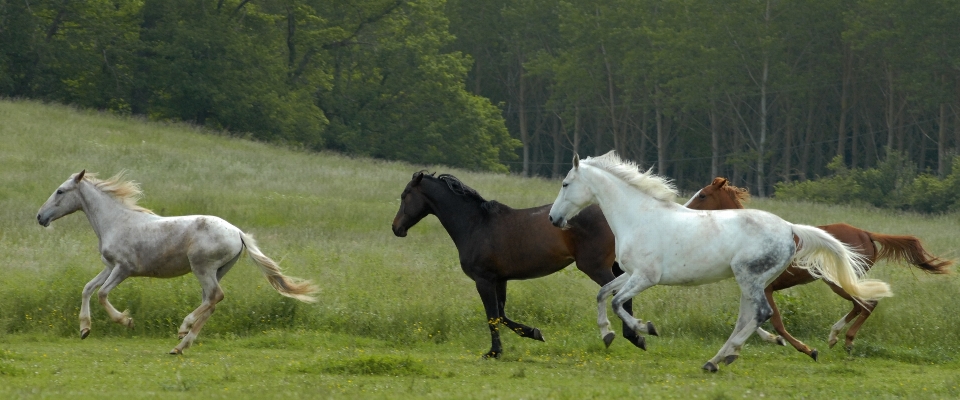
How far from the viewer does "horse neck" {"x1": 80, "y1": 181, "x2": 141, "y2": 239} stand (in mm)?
11588

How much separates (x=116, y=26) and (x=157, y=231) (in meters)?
42.3

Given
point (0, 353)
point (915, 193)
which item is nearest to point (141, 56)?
point (915, 193)

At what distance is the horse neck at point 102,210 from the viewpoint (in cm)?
1159

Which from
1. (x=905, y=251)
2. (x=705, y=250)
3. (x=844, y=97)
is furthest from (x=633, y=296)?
(x=844, y=97)

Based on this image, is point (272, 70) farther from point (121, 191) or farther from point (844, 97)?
point (121, 191)

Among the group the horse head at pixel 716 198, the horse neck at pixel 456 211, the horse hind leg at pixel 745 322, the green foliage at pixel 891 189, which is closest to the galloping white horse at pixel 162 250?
the horse neck at pixel 456 211

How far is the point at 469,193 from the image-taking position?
452 inches

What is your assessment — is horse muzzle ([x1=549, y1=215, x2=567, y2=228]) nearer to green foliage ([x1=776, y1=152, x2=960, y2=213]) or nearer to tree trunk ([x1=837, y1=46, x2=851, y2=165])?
green foliage ([x1=776, y1=152, x2=960, y2=213])

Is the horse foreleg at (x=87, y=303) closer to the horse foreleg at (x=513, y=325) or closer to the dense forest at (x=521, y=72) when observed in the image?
the horse foreleg at (x=513, y=325)

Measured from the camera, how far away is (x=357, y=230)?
23.8 m

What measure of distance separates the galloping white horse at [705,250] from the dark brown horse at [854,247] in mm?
1546

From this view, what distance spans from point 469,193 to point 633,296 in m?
2.63

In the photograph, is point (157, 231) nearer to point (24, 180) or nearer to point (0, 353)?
point (0, 353)

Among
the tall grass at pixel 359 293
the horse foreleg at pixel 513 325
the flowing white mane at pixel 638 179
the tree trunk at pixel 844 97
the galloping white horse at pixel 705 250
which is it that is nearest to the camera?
the galloping white horse at pixel 705 250
